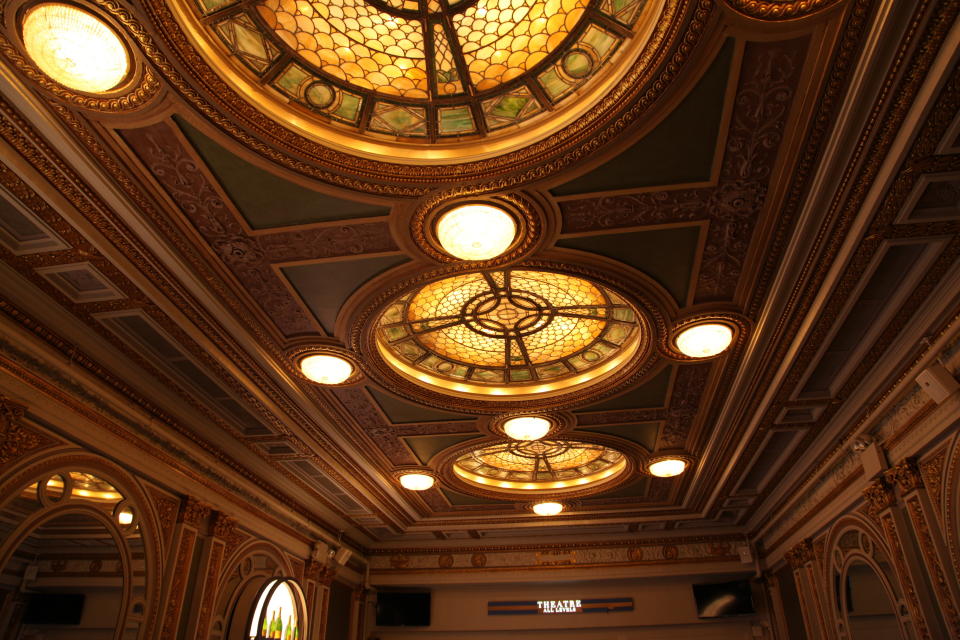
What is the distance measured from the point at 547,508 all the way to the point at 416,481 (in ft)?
9.73

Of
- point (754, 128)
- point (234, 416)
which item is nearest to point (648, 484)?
point (234, 416)

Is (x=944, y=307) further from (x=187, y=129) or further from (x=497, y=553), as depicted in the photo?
(x=497, y=553)

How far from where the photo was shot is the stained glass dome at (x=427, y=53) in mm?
3486

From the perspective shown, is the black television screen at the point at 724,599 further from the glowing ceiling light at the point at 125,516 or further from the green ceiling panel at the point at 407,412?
the glowing ceiling light at the point at 125,516

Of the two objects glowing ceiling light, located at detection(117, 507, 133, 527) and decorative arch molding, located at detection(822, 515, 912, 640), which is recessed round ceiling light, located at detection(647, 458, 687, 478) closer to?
decorative arch molding, located at detection(822, 515, 912, 640)

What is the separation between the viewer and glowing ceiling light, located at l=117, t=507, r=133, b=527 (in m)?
6.33

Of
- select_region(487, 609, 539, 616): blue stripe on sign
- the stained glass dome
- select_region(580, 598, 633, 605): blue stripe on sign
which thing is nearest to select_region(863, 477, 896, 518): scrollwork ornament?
the stained glass dome

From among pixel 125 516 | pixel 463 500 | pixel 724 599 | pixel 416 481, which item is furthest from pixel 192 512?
pixel 724 599

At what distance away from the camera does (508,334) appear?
685 centimetres

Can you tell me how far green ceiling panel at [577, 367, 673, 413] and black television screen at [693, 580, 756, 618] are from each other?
22.6 ft

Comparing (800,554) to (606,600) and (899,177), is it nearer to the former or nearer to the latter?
(606,600)

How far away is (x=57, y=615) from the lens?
353 inches

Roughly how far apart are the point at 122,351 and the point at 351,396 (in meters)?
2.48

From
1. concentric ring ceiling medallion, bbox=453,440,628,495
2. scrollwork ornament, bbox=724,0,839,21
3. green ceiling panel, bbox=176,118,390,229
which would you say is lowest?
scrollwork ornament, bbox=724,0,839,21
